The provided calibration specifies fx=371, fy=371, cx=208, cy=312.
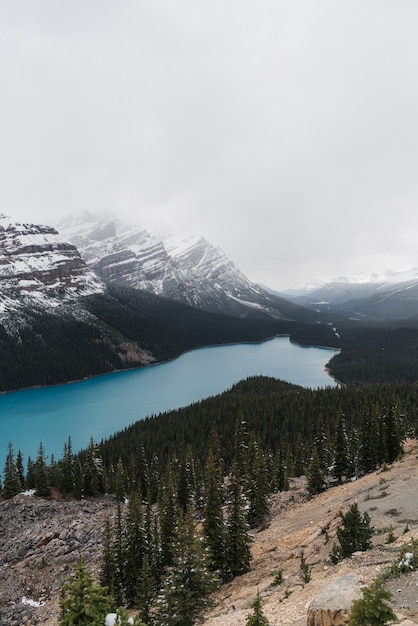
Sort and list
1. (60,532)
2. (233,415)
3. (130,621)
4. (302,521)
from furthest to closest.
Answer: (233,415)
(60,532)
(302,521)
(130,621)

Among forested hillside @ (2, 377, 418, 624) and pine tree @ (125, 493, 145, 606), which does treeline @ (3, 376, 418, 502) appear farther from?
pine tree @ (125, 493, 145, 606)

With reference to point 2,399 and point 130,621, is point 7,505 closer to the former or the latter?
point 130,621

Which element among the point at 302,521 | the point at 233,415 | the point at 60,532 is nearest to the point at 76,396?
the point at 233,415

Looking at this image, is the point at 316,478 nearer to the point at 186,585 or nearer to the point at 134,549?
the point at 134,549

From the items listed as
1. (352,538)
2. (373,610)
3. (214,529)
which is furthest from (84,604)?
(214,529)

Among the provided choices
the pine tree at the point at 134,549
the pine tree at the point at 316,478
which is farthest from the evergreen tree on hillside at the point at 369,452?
the pine tree at the point at 134,549

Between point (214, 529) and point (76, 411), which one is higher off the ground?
point (214, 529)
